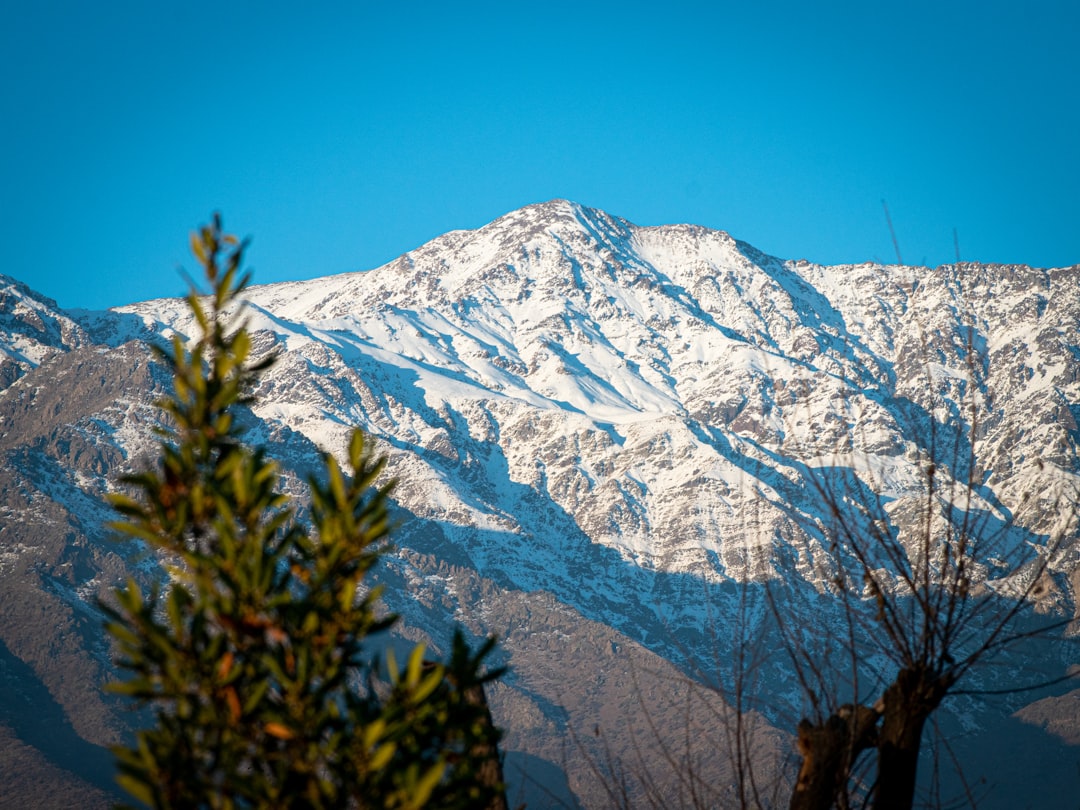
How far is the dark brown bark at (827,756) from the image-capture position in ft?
19.4

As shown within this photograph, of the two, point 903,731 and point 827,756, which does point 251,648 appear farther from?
point 903,731

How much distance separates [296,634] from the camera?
366 cm

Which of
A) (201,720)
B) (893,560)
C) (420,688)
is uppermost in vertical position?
(893,560)

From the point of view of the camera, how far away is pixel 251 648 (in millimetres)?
3682

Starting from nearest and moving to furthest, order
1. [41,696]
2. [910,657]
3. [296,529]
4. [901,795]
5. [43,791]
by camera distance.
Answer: [296,529], [901,795], [910,657], [43,791], [41,696]

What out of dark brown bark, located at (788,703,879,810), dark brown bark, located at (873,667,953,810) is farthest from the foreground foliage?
dark brown bark, located at (873,667,953,810)

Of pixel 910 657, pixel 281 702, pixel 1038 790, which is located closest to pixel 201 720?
pixel 281 702

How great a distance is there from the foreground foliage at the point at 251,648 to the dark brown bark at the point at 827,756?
2771mm

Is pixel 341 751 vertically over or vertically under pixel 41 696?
over

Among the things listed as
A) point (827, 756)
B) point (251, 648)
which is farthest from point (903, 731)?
point (251, 648)

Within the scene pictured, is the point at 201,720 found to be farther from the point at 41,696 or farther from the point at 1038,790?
the point at 1038,790

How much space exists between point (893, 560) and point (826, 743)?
130 centimetres

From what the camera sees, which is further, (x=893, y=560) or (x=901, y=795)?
(x=893, y=560)

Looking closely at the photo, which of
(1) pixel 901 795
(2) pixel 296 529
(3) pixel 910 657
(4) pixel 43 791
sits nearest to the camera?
(2) pixel 296 529
